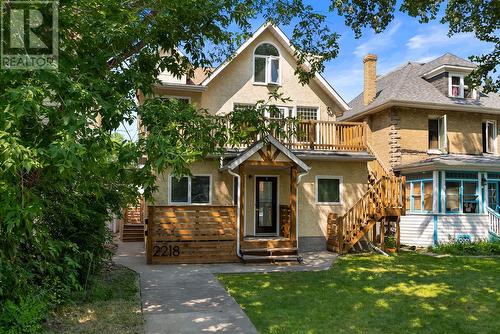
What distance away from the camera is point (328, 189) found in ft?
55.1

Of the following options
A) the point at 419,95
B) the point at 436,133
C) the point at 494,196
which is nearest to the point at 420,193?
the point at 436,133

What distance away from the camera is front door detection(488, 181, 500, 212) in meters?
20.0

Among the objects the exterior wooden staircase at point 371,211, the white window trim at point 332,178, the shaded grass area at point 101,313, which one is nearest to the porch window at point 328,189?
the white window trim at point 332,178

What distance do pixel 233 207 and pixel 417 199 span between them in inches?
399

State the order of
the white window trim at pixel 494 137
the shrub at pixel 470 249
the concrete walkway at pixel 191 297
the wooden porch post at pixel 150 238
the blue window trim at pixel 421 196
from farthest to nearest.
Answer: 1. the white window trim at pixel 494 137
2. the blue window trim at pixel 421 196
3. the shrub at pixel 470 249
4. the wooden porch post at pixel 150 238
5. the concrete walkway at pixel 191 297

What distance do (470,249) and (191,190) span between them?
11326mm

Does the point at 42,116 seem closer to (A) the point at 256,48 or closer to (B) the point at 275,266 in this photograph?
(B) the point at 275,266

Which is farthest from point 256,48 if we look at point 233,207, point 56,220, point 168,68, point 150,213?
point 56,220

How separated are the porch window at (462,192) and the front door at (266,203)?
803 cm

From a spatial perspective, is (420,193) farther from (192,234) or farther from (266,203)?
(192,234)

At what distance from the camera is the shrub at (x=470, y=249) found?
54.1 feet

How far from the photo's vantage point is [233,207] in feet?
45.4

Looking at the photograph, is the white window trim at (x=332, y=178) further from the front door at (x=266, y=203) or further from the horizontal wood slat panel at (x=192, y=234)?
the horizontal wood slat panel at (x=192, y=234)

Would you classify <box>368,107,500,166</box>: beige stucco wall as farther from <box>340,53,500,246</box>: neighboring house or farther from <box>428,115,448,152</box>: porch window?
<box>428,115,448,152</box>: porch window
